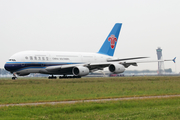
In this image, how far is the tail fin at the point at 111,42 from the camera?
55.8 meters

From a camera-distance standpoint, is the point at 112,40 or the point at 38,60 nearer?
the point at 38,60

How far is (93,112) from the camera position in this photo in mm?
13930

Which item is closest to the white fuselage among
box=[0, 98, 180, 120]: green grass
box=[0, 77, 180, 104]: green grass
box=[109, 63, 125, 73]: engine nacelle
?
box=[109, 63, 125, 73]: engine nacelle

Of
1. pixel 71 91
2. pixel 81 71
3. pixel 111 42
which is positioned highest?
pixel 111 42

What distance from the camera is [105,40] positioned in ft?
184

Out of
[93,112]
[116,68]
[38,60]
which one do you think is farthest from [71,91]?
[116,68]

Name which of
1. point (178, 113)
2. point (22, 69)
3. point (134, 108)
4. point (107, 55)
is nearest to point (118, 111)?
point (134, 108)

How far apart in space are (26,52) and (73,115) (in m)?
31.3

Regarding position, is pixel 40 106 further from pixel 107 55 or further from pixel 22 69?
pixel 107 55

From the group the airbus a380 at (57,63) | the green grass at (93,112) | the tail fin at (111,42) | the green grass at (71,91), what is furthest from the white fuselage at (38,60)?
the green grass at (93,112)

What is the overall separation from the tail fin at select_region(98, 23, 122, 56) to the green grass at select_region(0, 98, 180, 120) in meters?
39.7

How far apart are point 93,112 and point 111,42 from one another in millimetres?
42597

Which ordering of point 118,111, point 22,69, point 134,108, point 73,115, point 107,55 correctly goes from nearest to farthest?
point 73,115
point 118,111
point 134,108
point 22,69
point 107,55

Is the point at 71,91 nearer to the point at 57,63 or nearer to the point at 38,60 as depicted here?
the point at 38,60
